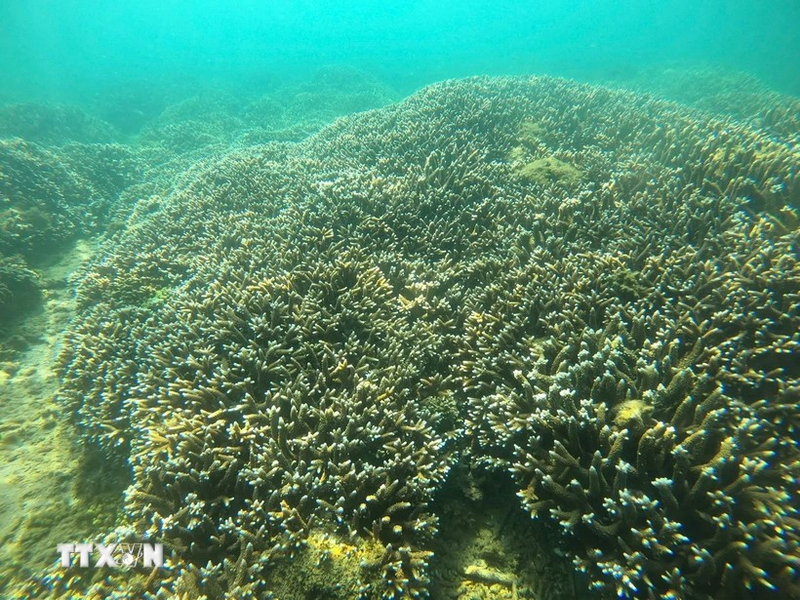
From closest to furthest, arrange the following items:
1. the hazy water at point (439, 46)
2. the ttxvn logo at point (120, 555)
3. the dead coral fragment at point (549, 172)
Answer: the ttxvn logo at point (120, 555)
the dead coral fragment at point (549, 172)
the hazy water at point (439, 46)

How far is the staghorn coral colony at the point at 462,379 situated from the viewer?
2.75 meters

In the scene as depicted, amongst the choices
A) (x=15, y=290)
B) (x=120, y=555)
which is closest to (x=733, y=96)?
(x=120, y=555)

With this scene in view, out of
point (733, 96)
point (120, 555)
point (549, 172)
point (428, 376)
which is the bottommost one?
point (120, 555)

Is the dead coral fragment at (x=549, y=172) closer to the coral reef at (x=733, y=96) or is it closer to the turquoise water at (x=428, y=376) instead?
the turquoise water at (x=428, y=376)

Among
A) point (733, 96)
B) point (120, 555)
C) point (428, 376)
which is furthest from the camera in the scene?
point (733, 96)

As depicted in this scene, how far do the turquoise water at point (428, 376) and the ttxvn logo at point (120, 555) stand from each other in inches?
1.2

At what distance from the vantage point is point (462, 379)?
14.0 ft

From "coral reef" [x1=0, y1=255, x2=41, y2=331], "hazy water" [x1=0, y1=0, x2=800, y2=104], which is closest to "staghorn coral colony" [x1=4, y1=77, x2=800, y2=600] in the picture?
"coral reef" [x1=0, y1=255, x2=41, y2=331]

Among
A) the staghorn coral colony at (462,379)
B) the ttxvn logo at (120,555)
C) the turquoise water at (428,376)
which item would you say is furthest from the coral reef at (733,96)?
the ttxvn logo at (120,555)

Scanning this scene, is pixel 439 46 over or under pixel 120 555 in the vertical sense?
over

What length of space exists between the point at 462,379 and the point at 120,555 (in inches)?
147

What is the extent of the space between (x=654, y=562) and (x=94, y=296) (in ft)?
32.2

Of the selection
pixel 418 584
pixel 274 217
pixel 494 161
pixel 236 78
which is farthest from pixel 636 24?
pixel 418 584

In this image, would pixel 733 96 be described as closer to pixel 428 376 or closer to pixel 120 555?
pixel 428 376
